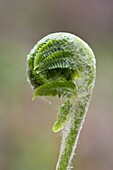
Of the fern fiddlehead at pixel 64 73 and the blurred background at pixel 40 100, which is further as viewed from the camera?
the blurred background at pixel 40 100

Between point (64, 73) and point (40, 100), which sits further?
point (40, 100)

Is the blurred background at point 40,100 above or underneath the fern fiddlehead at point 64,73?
above

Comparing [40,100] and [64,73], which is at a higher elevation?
[40,100]

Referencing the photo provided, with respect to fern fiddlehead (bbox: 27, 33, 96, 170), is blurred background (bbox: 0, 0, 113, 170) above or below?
above

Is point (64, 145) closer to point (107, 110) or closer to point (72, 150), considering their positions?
point (72, 150)
